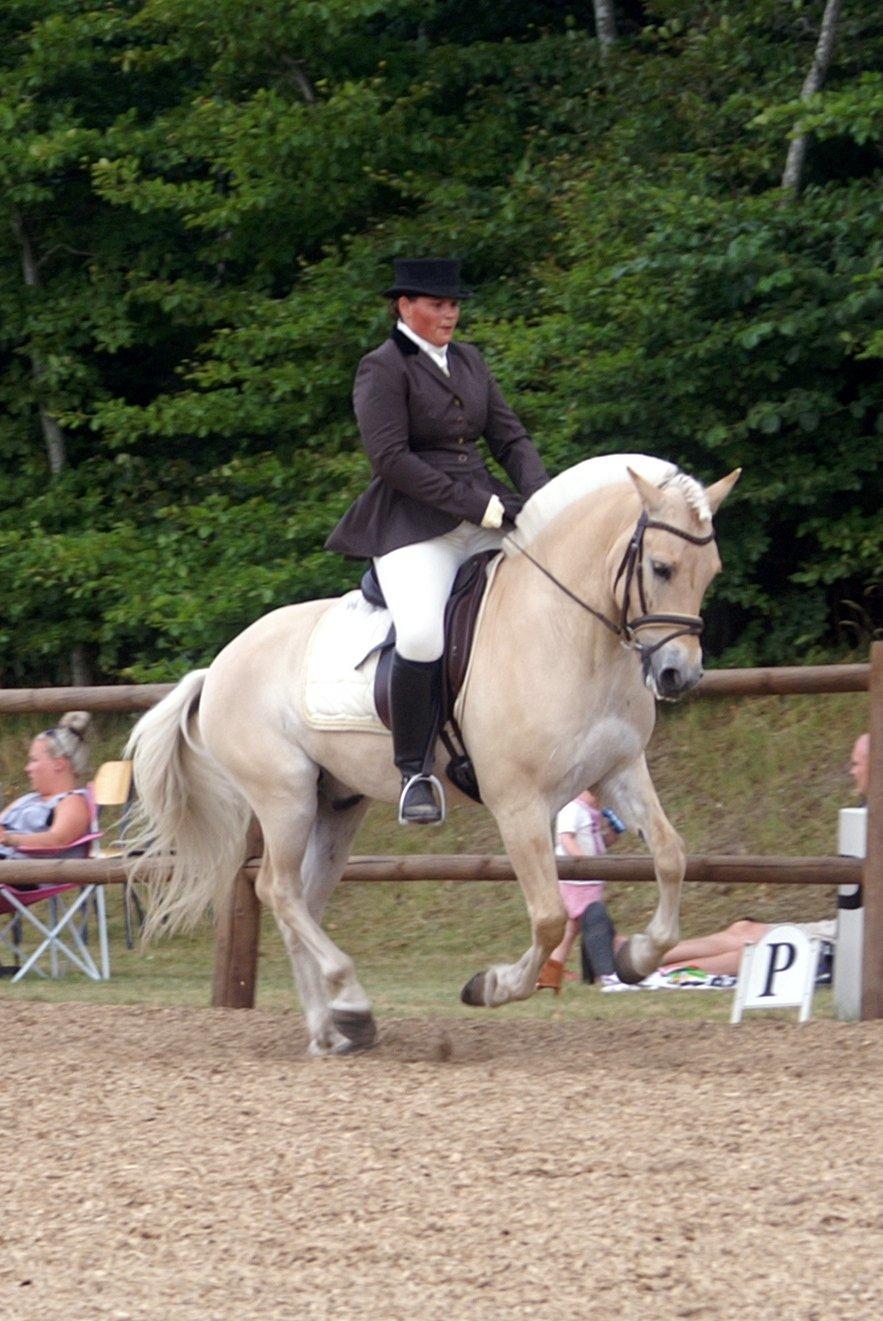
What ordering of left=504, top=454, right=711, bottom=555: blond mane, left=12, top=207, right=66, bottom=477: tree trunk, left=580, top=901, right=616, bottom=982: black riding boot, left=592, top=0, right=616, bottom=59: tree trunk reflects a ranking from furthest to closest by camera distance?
left=12, top=207, right=66, bottom=477: tree trunk → left=592, top=0, right=616, bottom=59: tree trunk → left=580, top=901, right=616, bottom=982: black riding boot → left=504, top=454, right=711, bottom=555: blond mane

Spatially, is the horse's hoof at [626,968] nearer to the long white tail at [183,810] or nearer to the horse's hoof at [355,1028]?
the horse's hoof at [355,1028]

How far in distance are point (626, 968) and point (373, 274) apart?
785 cm

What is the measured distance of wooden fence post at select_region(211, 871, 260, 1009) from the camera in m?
7.45

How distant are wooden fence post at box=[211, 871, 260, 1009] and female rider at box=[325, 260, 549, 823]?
167cm

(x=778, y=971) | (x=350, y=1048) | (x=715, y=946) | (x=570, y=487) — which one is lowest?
(x=715, y=946)

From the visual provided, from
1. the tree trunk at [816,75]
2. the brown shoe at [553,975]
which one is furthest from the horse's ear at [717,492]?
the tree trunk at [816,75]

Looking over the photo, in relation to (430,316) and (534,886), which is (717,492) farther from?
(534,886)

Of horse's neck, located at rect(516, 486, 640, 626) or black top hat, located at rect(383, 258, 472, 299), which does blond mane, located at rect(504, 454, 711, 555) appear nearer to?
horse's neck, located at rect(516, 486, 640, 626)

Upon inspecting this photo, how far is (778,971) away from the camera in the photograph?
21.3ft

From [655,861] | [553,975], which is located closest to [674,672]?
[655,861]

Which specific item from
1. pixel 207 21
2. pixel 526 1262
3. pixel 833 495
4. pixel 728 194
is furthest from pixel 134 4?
pixel 526 1262

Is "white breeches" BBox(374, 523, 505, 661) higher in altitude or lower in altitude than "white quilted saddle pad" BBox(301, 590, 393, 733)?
higher

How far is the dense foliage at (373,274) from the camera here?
11.4 meters

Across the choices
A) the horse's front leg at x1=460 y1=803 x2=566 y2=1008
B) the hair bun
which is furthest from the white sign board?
the hair bun
